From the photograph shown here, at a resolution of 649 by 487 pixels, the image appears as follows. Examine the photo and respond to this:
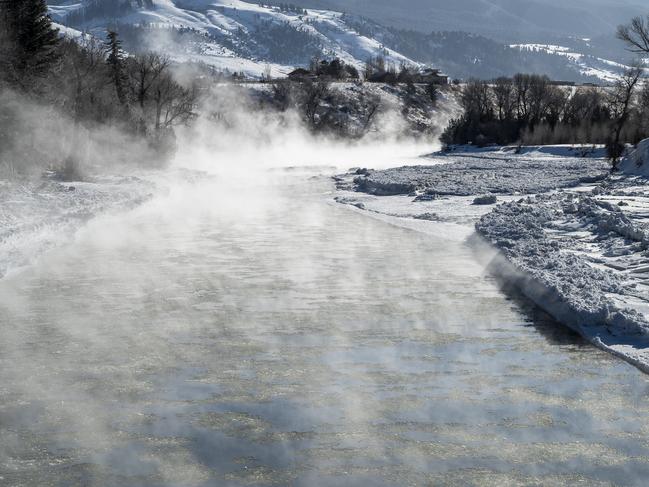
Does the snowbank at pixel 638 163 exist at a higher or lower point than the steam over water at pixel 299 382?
higher

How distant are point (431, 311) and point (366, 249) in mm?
5973

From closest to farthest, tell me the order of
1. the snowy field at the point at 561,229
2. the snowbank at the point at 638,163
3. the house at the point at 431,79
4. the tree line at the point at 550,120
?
the snowy field at the point at 561,229 < the snowbank at the point at 638,163 < the tree line at the point at 550,120 < the house at the point at 431,79

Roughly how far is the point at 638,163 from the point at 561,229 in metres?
23.1

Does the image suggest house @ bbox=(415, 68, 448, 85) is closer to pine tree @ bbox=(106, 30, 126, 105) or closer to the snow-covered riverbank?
pine tree @ bbox=(106, 30, 126, 105)

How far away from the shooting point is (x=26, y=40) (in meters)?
35.8

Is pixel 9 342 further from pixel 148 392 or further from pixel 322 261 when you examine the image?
pixel 322 261

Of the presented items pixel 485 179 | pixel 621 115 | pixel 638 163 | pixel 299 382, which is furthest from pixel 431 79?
pixel 299 382

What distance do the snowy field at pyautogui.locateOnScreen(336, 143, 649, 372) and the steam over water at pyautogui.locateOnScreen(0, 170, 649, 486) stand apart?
22.1 inches

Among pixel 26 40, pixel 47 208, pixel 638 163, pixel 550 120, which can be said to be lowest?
pixel 47 208

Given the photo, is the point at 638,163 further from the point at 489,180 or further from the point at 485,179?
the point at 489,180

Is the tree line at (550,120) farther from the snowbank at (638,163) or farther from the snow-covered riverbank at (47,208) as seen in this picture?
the snow-covered riverbank at (47,208)

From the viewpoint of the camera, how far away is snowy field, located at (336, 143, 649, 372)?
10.2 metres

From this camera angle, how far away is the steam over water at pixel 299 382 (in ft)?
19.5

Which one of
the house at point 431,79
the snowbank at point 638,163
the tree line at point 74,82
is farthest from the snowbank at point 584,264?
the house at point 431,79
